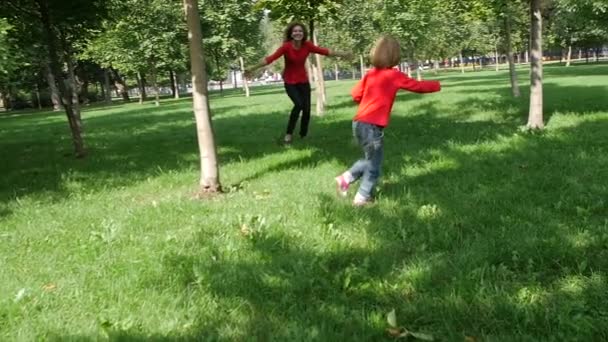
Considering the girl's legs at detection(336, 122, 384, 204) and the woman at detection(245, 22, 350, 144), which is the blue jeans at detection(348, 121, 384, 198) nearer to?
the girl's legs at detection(336, 122, 384, 204)

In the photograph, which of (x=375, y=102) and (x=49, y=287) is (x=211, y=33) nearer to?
(x=375, y=102)

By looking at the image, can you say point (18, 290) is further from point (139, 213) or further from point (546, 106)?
point (546, 106)

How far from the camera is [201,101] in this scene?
273 inches

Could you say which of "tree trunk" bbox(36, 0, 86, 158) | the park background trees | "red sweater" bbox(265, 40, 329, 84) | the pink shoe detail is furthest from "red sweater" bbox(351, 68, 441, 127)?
"tree trunk" bbox(36, 0, 86, 158)

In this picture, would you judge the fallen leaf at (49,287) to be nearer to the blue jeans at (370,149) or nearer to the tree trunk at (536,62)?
the blue jeans at (370,149)

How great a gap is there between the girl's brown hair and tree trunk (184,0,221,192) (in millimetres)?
2110

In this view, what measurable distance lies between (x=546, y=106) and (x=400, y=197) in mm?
11732

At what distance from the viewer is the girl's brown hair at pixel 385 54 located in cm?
591

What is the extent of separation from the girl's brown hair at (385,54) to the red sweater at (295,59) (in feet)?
12.0

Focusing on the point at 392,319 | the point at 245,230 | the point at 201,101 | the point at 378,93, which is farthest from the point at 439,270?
the point at 201,101

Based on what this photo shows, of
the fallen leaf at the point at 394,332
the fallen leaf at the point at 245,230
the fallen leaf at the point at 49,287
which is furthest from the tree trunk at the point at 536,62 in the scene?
the fallen leaf at the point at 49,287

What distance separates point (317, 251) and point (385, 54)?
92.1 inches

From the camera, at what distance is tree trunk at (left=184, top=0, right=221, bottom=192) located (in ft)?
22.6

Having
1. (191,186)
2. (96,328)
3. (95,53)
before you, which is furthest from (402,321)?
(95,53)
